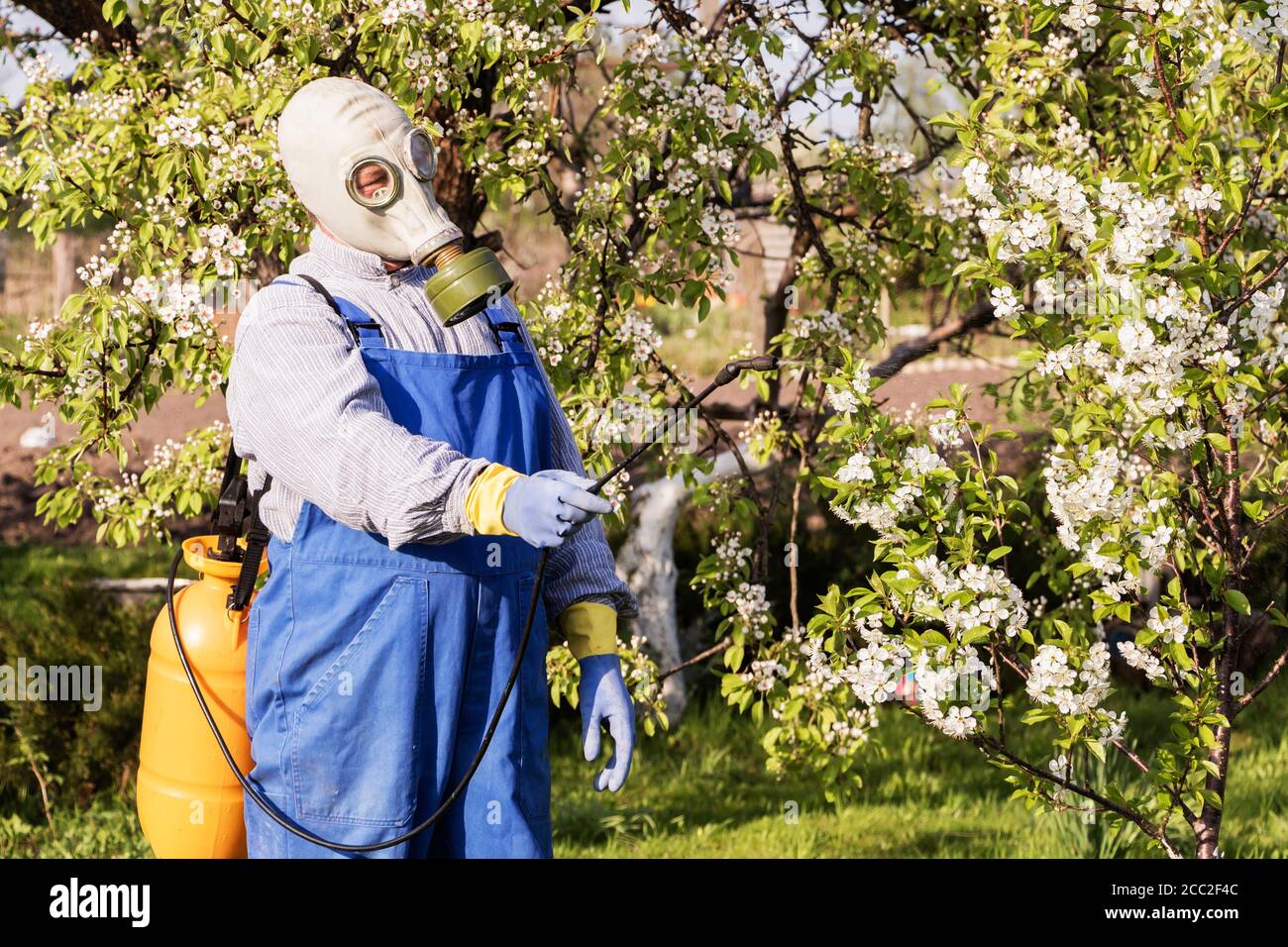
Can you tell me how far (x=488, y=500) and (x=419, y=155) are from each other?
0.75 m

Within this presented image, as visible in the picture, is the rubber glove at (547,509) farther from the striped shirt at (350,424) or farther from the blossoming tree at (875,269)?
the blossoming tree at (875,269)

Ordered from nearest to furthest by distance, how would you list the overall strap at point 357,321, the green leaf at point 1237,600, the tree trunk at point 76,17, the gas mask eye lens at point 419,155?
the overall strap at point 357,321
the gas mask eye lens at point 419,155
the green leaf at point 1237,600
the tree trunk at point 76,17

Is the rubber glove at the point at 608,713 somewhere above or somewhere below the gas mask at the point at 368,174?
below

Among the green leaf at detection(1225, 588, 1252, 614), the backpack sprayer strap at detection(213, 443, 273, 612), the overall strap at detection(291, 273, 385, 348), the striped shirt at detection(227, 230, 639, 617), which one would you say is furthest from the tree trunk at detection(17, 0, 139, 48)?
the green leaf at detection(1225, 588, 1252, 614)

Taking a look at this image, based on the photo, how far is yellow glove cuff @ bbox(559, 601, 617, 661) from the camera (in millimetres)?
2703

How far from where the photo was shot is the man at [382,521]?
89.2 inches

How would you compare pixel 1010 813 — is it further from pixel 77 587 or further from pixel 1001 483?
pixel 77 587

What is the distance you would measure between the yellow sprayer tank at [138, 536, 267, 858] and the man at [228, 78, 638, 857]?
0.50 feet

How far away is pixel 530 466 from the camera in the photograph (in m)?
2.50

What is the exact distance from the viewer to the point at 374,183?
98.2 inches

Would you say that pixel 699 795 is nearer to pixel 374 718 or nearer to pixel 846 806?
pixel 846 806

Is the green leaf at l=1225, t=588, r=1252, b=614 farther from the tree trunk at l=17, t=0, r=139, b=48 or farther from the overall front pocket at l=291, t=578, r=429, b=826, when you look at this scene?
the tree trunk at l=17, t=0, r=139, b=48

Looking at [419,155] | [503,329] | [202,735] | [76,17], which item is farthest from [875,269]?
[76,17]

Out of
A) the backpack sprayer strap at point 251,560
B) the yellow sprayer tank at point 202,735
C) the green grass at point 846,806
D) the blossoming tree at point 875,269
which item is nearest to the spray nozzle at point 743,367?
the blossoming tree at point 875,269
